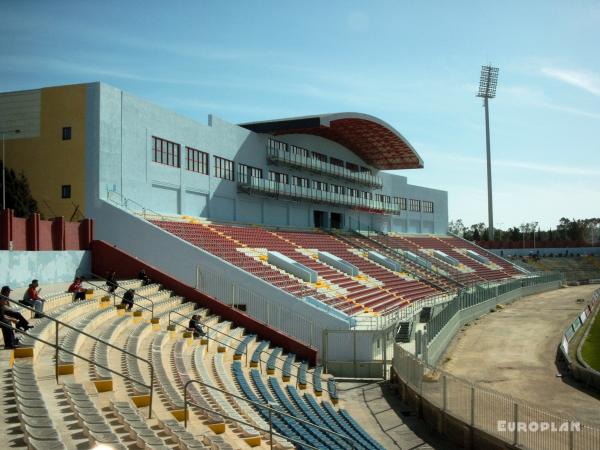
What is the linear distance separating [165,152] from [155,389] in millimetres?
21464

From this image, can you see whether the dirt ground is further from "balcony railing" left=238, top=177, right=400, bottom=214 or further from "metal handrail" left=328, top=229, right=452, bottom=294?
"balcony railing" left=238, top=177, right=400, bottom=214

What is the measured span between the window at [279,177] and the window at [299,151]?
2094mm

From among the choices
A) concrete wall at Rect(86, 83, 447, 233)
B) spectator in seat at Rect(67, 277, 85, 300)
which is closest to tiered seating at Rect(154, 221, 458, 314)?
concrete wall at Rect(86, 83, 447, 233)

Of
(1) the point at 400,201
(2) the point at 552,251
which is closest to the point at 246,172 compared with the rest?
(1) the point at 400,201

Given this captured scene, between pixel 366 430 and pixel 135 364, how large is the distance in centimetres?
715

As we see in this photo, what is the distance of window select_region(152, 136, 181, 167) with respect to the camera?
31.1 metres

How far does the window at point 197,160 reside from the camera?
3412 centimetres

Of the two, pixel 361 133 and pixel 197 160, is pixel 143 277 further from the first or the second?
pixel 361 133

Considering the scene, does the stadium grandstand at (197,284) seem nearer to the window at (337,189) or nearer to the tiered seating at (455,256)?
the window at (337,189)

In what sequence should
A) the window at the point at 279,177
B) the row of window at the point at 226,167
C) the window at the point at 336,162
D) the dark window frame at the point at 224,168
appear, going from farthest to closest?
1. the window at the point at 336,162
2. the window at the point at 279,177
3. the dark window frame at the point at 224,168
4. the row of window at the point at 226,167

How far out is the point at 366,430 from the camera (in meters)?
16.7

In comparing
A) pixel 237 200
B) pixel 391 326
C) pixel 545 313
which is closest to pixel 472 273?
pixel 545 313

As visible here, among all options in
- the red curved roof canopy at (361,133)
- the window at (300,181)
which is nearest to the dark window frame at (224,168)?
the red curved roof canopy at (361,133)

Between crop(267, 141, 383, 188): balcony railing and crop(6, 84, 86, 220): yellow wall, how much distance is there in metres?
16.9
